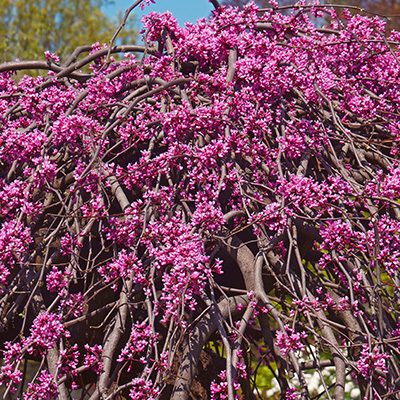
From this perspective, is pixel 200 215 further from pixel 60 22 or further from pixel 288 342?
pixel 60 22

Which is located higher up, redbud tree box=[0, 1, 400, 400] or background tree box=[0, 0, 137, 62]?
background tree box=[0, 0, 137, 62]

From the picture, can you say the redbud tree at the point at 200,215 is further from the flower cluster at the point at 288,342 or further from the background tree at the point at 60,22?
the background tree at the point at 60,22

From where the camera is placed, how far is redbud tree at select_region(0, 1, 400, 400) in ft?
6.99

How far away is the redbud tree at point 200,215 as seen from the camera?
213cm

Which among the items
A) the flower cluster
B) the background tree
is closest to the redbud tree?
the flower cluster

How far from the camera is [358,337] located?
2326 millimetres

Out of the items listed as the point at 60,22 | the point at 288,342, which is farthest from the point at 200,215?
the point at 60,22

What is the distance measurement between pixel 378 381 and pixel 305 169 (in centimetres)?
111

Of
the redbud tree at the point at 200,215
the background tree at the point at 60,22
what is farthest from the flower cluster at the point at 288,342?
the background tree at the point at 60,22

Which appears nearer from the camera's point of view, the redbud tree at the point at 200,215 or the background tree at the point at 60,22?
the redbud tree at the point at 200,215

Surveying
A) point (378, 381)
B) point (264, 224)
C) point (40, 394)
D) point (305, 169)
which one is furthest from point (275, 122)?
point (40, 394)

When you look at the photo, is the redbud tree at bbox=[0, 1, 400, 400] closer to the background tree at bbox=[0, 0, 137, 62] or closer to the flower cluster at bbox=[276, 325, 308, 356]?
the flower cluster at bbox=[276, 325, 308, 356]

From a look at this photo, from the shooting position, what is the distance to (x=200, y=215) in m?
2.24

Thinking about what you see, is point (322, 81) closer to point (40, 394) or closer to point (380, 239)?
point (380, 239)
